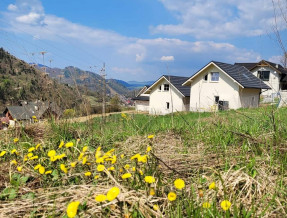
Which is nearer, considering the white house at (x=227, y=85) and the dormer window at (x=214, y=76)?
the white house at (x=227, y=85)

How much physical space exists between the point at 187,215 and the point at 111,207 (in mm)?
410

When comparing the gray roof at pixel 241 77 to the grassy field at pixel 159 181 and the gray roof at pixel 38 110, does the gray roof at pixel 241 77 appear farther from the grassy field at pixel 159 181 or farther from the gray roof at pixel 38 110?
the grassy field at pixel 159 181

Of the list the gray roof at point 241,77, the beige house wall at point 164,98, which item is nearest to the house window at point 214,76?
the gray roof at point 241,77

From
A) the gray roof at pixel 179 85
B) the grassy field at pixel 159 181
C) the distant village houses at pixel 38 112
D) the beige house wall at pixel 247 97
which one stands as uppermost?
the gray roof at pixel 179 85

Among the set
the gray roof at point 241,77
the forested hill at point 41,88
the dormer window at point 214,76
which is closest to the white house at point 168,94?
the dormer window at point 214,76

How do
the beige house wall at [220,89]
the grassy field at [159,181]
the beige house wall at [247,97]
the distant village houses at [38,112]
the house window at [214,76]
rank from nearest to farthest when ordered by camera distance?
1. the grassy field at [159,181]
2. the distant village houses at [38,112]
3. the beige house wall at [220,89]
4. the beige house wall at [247,97]
5. the house window at [214,76]

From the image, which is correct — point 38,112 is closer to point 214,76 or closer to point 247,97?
point 214,76

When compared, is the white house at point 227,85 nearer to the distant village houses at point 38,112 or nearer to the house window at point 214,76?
the house window at point 214,76

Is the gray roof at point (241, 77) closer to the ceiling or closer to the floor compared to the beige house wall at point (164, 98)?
closer to the ceiling

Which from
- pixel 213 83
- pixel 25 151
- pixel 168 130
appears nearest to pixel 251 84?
pixel 213 83

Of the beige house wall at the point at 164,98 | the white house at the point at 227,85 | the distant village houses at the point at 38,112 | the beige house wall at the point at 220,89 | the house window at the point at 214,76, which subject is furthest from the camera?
the beige house wall at the point at 164,98

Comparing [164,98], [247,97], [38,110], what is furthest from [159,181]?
[164,98]

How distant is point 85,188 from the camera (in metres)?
1.50

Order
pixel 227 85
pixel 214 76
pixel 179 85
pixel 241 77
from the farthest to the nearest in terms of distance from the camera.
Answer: pixel 179 85 < pixel 214 76 < pixel 227 85 < pixel 241 77
